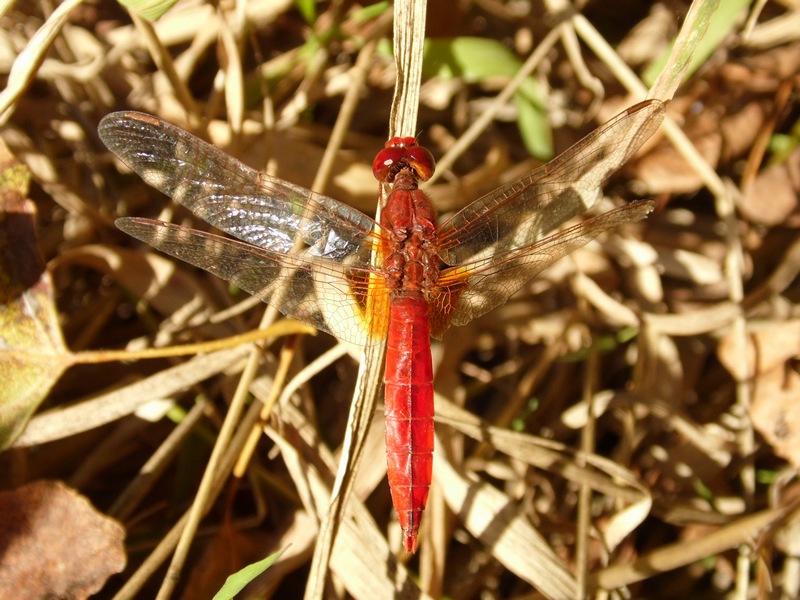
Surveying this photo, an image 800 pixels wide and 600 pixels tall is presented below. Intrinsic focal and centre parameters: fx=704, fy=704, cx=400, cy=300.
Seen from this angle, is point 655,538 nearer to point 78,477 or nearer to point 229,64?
point 78,477

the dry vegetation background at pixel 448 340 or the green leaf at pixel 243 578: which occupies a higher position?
the dry vegetation background at pixel 448 340

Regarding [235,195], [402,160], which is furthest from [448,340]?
[235,195]

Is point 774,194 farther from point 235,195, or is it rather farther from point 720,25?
point 235,195

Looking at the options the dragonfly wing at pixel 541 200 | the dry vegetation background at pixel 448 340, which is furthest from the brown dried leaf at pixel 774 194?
the dragonfly wing at pixel 541 200

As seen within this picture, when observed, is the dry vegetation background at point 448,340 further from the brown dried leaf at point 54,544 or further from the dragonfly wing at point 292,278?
the dragonfly wing at point 292,278

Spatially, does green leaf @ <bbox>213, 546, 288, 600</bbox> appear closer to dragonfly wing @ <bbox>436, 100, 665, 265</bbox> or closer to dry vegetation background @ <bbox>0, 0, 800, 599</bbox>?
dry vegetation background @ <bbox>0, 0, 800, 599</bbox>

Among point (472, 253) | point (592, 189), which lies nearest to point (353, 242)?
point (472, 253)

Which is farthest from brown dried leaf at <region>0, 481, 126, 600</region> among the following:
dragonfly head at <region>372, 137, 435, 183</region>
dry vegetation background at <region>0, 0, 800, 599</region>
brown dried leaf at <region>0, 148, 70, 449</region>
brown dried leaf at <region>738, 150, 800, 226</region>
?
brown dried leaf at <region>738, 150, 800, 226</region>
